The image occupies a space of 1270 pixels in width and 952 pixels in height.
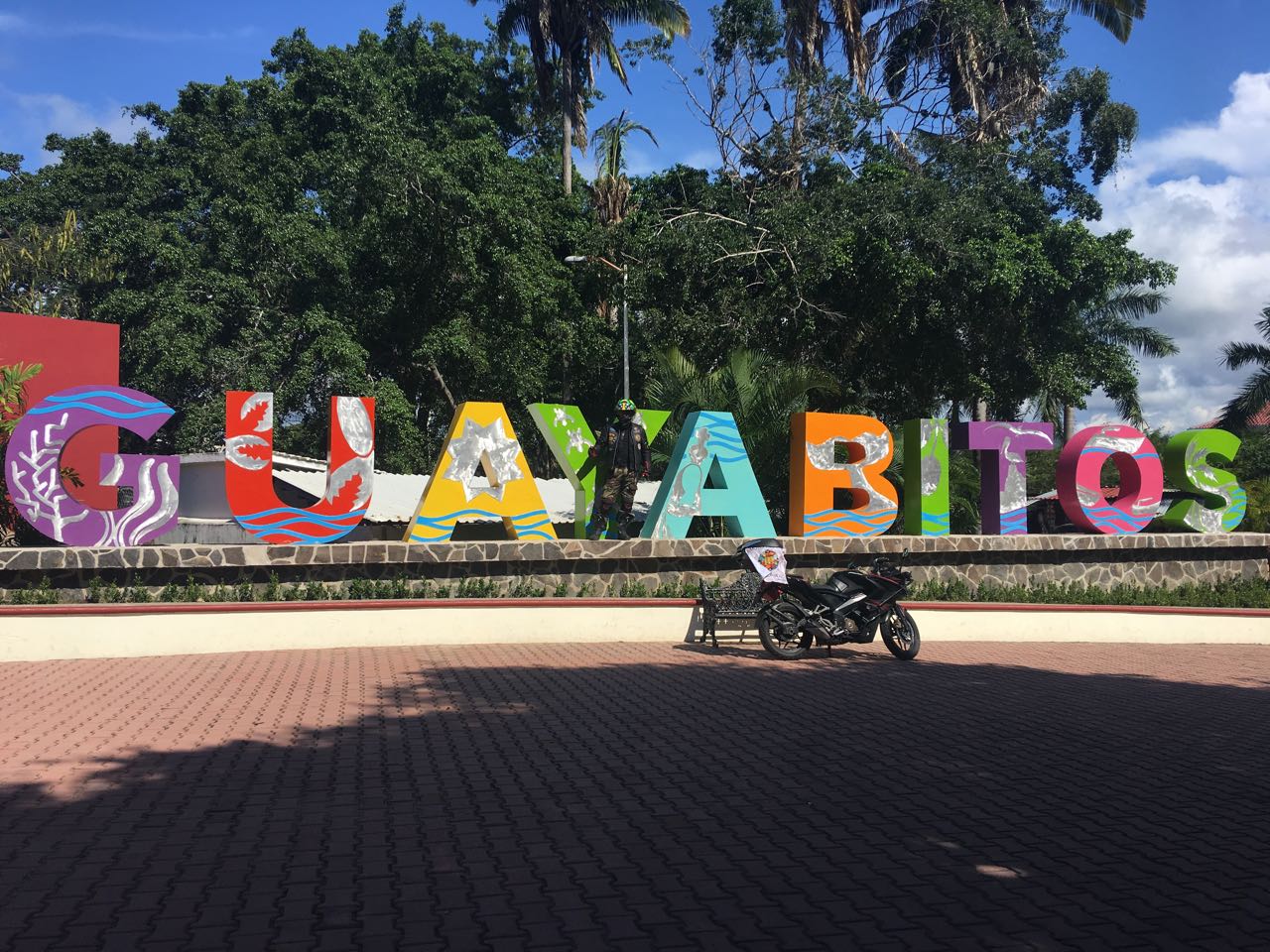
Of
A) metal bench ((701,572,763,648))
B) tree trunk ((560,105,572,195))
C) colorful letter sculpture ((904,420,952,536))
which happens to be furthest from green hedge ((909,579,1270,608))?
tree trunk ((560,105,572,195))

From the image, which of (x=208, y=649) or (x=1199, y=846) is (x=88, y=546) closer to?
(x=208, y=649)

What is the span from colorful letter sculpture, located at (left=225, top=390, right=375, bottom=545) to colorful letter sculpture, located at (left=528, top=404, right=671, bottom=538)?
262 cm

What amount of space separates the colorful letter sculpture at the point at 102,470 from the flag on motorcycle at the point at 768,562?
7.28 meters

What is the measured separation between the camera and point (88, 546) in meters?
13.4

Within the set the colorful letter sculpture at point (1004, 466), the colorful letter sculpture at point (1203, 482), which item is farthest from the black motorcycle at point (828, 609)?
the colorful letter sculpture at point (1203, 482)

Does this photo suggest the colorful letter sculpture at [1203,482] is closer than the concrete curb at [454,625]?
No

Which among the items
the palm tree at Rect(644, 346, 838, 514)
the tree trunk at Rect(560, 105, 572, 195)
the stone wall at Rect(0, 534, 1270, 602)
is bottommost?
the stone wall at Rect(0, 534, 1270, 602)

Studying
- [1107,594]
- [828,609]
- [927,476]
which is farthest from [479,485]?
[1107,594]

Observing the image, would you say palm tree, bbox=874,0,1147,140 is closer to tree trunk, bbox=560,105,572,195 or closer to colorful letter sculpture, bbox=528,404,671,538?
tree trunk, bbox=560,105,572,195

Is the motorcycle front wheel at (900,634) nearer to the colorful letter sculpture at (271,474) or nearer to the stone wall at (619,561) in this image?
the stone wall at (619,561)

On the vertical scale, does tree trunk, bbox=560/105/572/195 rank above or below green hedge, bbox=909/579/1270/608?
above

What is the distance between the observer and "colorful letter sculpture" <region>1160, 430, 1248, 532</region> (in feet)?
64.6

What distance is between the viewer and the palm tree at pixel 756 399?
63.9 feet

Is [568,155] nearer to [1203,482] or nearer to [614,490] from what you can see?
[614,490]
